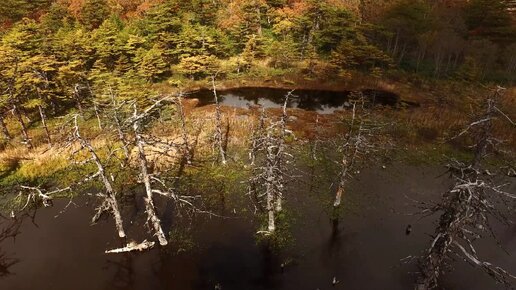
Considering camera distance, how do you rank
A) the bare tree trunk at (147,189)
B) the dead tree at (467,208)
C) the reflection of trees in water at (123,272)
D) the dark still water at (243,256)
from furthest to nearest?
the dark still water at (243,256), the reflection of trees in water at (123,272), the bare tree trunk at (147,189), the dead tree at (467,208)

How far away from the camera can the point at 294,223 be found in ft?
99.1

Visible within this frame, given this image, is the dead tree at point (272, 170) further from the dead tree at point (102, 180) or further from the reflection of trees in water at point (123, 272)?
the reflection of trees in water at point (123, 272)

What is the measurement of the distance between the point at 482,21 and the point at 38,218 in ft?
221

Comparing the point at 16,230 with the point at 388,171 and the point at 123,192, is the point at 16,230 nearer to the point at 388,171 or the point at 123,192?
the point at 123,192

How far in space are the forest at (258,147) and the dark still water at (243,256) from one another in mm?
137

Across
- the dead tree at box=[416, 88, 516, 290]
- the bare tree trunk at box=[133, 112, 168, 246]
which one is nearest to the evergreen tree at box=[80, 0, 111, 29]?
the bare tree trunk at box=[133, 112, 168, 246]

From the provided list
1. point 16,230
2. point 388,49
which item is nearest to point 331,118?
point 388,49

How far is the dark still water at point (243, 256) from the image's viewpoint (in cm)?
2538

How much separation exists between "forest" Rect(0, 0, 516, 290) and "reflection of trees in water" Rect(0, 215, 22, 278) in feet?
0.44

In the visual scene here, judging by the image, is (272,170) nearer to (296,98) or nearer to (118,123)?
(118,123)

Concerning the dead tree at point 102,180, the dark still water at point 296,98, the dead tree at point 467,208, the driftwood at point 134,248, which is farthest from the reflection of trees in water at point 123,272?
the dark still water at point 296,98

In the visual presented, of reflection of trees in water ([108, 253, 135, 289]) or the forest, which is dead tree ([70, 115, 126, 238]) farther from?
reflection of trees in water ([108, 253, 135, 289])

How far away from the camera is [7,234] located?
96.4 feet

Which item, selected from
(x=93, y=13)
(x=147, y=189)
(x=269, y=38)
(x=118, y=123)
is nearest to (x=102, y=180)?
(x=147, y=189)
